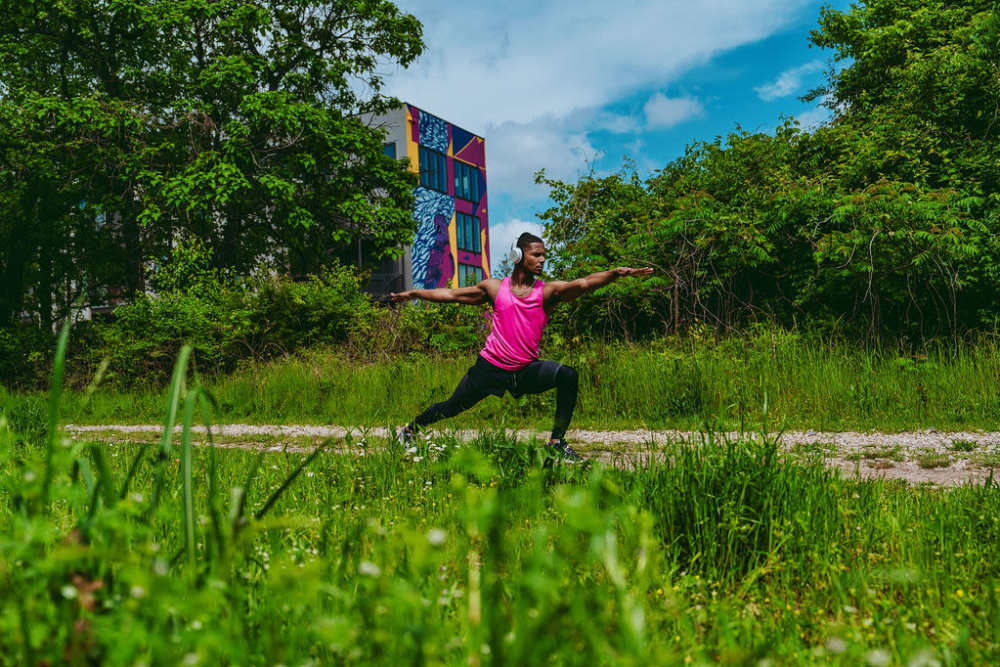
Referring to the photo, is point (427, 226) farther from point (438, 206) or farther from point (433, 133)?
point (433, 133)

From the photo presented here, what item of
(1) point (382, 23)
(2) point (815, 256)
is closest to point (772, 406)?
(2) point (815, 256)

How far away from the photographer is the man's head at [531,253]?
6031mm

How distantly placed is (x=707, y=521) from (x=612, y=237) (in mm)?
11108

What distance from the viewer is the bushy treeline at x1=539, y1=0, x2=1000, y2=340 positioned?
413 inches

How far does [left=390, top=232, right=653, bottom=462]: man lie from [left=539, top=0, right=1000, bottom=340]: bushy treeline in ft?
20.6

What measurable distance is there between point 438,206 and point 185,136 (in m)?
26.2

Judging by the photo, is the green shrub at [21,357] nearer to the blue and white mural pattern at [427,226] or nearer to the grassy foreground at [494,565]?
the grassy foreground at [494,565]

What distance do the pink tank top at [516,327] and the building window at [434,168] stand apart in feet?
131

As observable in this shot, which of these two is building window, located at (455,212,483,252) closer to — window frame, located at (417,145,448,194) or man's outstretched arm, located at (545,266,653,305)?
window frame, located at (417,145,448,194)

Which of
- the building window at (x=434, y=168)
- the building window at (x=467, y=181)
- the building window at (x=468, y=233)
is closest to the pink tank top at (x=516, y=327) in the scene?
the building window at (x=434, y=168)

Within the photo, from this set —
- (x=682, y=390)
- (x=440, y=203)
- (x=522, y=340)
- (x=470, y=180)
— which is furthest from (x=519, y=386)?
(x=470, y=180)

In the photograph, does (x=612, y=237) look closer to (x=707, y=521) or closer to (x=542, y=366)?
(x=542, y=366)

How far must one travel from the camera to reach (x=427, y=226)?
45.4 metres

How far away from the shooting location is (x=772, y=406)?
8609 mm
